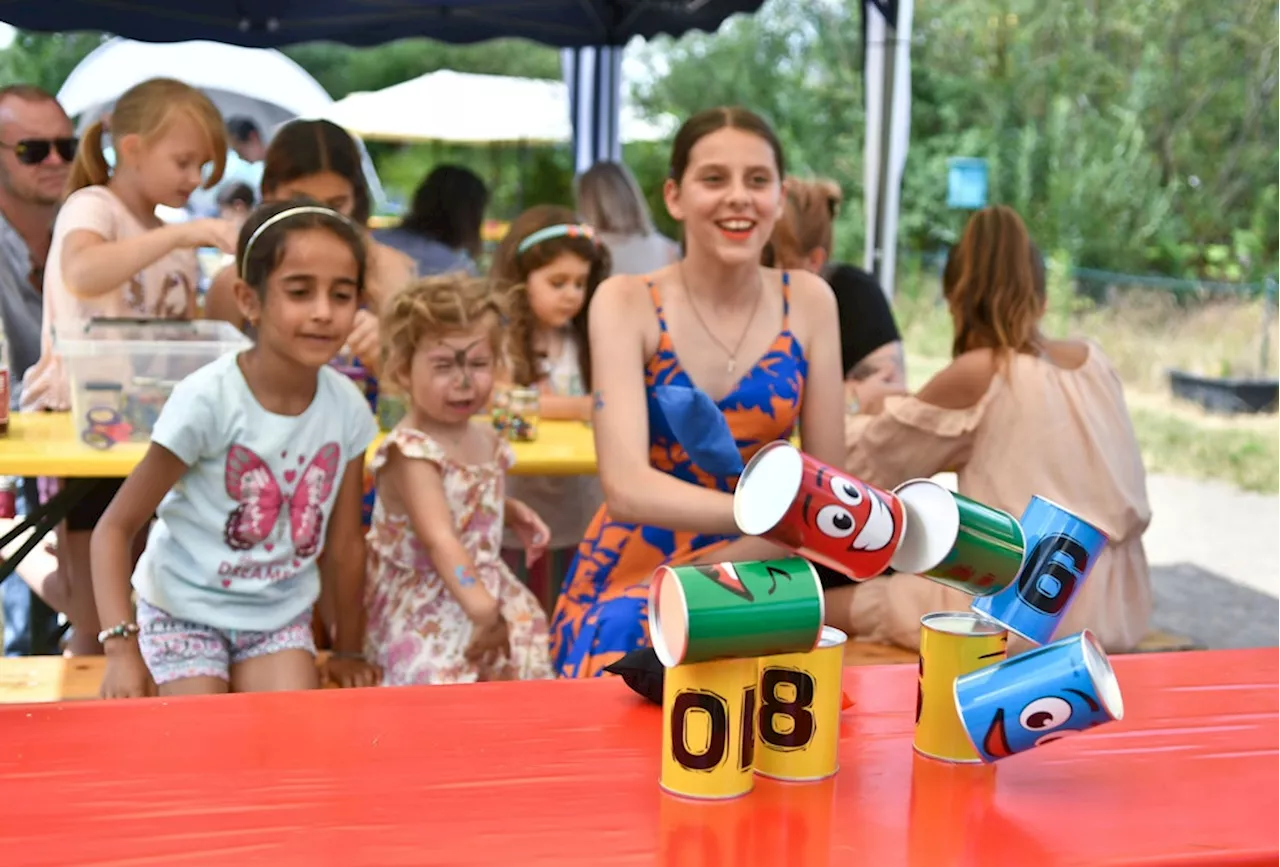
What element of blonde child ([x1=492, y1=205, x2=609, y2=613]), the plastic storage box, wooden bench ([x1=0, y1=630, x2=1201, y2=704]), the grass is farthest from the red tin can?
the grass

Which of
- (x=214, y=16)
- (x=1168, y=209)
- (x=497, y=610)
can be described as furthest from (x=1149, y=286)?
(x=497, y=610)

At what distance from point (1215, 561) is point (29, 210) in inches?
241

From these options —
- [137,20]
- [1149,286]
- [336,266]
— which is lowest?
[1149,286]

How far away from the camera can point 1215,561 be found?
23.8ft

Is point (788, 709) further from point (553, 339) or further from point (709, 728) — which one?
point (553, 339)

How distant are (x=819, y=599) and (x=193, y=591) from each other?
1483 millimetres

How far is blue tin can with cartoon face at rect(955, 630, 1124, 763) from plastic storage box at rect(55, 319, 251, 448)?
2089 millimetres

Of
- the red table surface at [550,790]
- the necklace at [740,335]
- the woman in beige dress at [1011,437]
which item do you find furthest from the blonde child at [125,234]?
the red table surface at [550,790]

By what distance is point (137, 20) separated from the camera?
6.78 meters

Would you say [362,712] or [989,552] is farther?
[362,712]

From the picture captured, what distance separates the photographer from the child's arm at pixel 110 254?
3105 mm

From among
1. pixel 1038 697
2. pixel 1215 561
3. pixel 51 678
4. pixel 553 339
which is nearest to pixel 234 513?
pixel 51 678

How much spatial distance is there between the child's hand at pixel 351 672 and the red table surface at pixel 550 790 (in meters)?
1.00

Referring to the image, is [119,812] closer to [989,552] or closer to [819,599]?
[819,599]
